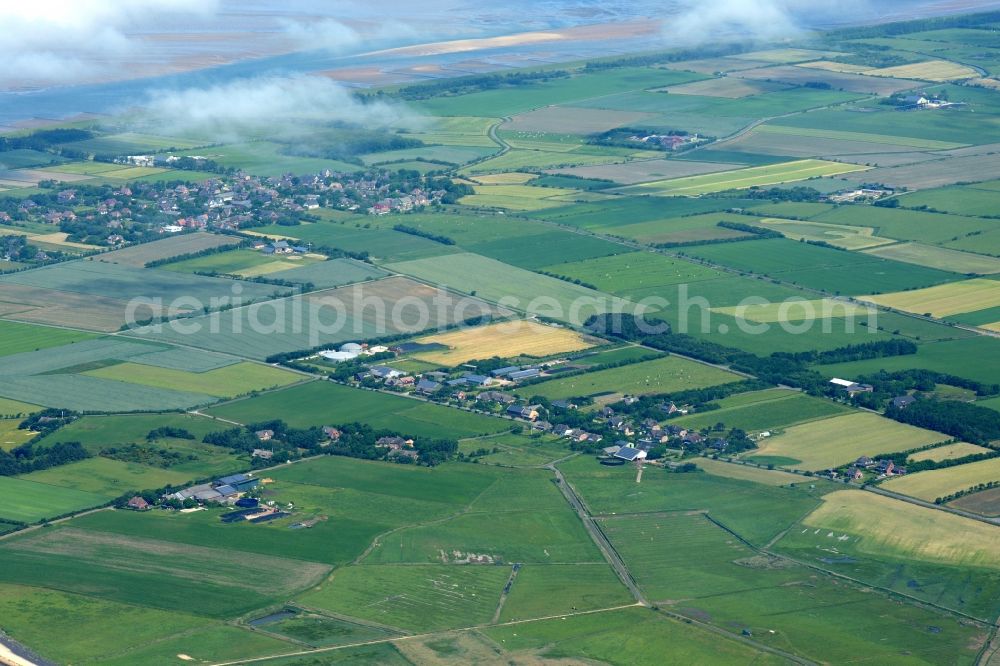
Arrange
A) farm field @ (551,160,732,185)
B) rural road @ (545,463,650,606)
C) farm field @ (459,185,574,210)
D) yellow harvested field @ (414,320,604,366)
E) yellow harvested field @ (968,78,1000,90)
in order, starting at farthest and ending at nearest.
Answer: yellow harvested field @ (968,78,1000,90)
farm field @ (551,160,732,185)
farm field @ (459,185,574,210)
yellow harvested field @ (414,320,604,366)
rural road @ (545,463,650,606)

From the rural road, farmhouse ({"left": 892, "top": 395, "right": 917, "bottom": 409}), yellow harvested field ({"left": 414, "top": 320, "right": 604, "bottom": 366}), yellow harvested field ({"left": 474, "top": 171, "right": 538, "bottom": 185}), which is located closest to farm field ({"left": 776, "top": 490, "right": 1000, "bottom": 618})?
the rural road

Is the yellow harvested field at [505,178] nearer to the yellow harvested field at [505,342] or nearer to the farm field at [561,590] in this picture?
the yellow harvested field at [505,342]

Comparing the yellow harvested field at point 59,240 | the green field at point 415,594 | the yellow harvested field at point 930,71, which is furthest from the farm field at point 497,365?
the yellow harvested field at point 930,71

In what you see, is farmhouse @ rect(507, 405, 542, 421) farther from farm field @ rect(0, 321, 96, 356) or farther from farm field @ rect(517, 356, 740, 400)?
farm field @ rect(0, 321, 96, 356)

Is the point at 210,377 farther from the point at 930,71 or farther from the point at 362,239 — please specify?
the point at 930,71

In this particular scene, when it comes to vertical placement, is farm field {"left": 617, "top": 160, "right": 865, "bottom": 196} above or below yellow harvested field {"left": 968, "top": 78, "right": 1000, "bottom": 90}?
below

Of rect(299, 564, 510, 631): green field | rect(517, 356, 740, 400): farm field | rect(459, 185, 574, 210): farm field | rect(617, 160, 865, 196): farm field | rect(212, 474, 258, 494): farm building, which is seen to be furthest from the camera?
rect(617, 160, 865, 196): farm field

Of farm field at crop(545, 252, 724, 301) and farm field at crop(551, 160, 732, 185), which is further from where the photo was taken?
farm field at crop(551, 160, 732, 185)

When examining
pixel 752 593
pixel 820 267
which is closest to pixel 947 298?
pixel 820 267
